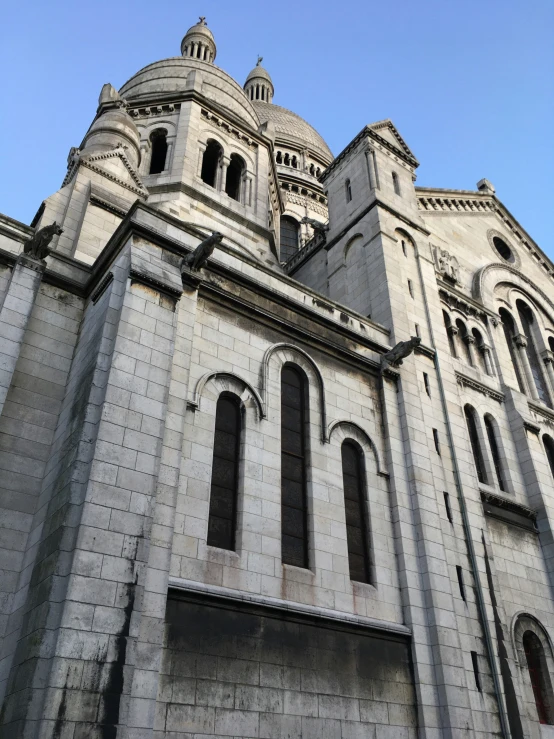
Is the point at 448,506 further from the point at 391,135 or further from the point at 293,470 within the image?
the point at 391,135

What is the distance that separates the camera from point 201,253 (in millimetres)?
14875

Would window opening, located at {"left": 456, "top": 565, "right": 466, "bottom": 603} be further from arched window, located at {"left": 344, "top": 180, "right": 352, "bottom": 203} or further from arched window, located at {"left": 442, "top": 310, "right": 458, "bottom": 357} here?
arched window, located at {"left": 344, "top": 180, "right": 352, "bottom": 203}

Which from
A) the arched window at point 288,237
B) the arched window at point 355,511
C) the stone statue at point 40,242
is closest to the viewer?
the stone statue at point 40,242

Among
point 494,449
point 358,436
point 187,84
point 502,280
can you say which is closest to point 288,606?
point 358,436

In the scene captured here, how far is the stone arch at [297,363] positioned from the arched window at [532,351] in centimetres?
1302

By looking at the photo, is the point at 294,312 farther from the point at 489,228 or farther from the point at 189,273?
the point at 489,228

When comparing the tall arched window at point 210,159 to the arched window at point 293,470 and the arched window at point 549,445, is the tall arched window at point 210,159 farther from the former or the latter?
the arched window at point 549,445

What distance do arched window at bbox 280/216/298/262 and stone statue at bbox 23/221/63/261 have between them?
26839 millimetres

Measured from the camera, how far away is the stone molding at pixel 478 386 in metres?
21.7

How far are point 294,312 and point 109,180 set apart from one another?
28.7 feet

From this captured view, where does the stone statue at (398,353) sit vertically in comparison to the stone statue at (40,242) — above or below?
above

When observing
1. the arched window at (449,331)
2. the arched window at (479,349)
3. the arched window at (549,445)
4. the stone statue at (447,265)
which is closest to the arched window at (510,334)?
the arched window at (479,349)

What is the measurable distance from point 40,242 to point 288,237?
30507 mm

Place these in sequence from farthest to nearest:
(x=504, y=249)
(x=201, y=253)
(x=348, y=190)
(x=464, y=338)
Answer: (x=504, y=249), (x=348, y=190), (x=464, y=338), (x=201, y=253)
